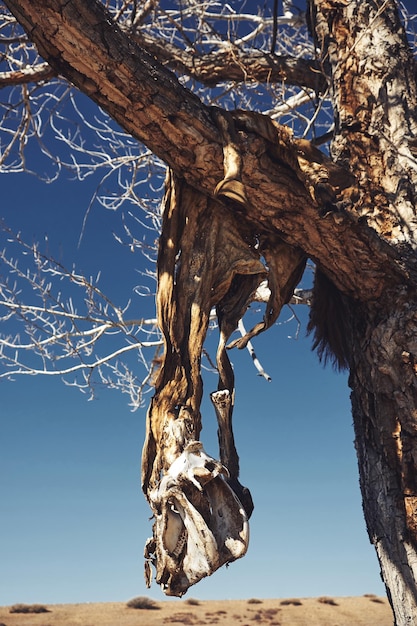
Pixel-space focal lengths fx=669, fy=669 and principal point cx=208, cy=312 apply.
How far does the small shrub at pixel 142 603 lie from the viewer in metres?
14.6

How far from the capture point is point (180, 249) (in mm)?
3492

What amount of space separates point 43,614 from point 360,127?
1333 centimetres

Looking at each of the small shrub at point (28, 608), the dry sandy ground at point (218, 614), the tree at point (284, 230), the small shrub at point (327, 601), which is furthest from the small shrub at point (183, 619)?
the tree at point (284, 230)

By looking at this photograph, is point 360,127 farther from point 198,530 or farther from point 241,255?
point 198,530

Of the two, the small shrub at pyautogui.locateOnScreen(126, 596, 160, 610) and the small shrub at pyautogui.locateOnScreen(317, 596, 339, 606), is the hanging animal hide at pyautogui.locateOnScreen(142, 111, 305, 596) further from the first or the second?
the small shrub at pyautogui.locateOnScreen(317, 596, 339, 606)

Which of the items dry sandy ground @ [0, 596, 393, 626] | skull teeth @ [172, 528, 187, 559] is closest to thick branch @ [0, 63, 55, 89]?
skull teeth @ [172, 528, 187, 559]

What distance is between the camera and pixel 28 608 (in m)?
14.4

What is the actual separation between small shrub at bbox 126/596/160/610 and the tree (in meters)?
12.6

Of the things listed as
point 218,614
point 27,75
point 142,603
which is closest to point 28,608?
point 142,603

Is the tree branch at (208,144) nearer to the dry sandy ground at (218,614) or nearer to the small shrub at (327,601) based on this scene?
the dry sandy ground at (218,614)

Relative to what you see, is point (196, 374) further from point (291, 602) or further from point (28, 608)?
point (291, 602)

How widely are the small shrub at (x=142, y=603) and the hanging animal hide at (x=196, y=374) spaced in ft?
41.8

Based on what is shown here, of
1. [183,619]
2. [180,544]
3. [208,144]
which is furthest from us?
[183,619]

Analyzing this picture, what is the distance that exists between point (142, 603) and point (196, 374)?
516 inches
